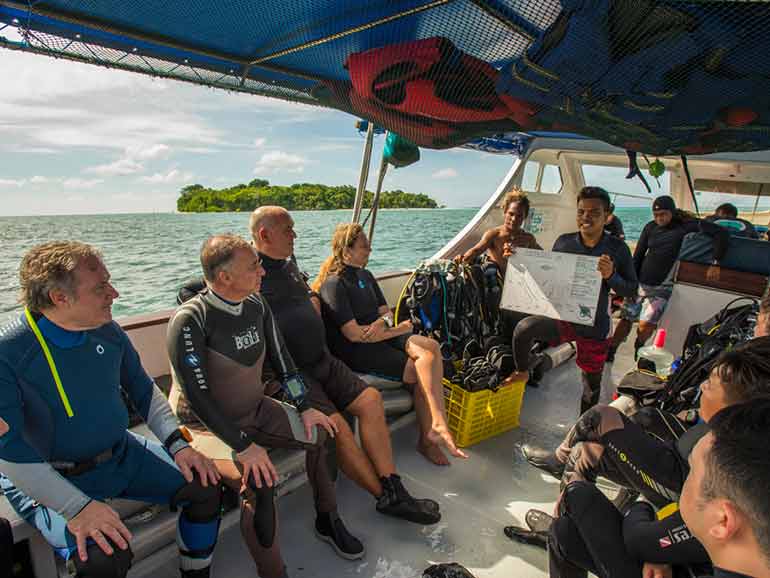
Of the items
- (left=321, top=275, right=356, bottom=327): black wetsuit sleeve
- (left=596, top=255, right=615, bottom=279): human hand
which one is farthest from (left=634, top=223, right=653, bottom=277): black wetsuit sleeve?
(left=321, top=275, right=356, bottom=327): black wetsuit sleeve

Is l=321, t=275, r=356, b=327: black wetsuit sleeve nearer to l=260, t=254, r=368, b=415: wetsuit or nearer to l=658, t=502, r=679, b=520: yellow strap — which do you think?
l=260, t=254, r=368, b=415: wetsuit

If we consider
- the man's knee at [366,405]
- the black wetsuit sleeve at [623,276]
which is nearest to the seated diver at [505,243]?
the black wetsuit sleeve at [623,276]

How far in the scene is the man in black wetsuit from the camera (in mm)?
3879

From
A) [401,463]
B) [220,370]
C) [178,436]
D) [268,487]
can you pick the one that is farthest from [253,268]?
[401,463]

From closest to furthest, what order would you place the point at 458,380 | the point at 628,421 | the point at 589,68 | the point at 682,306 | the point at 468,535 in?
the point at 589,68 < the point at 628,421 < the point at 468,535 < the point at 458,380 < the point at 682,306

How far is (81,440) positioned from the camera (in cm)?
140

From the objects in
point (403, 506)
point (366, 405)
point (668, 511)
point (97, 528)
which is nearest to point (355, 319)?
point (366, 405)

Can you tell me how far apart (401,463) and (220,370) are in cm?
120

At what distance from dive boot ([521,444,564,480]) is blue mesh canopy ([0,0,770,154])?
170 cm

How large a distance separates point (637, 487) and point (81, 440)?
1.81 metres

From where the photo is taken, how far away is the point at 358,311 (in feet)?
8.47

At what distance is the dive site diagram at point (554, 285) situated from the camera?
258cm

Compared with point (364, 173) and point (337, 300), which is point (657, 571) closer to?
point (337, 300)

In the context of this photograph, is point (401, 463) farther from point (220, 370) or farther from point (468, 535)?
point (220, 370)
